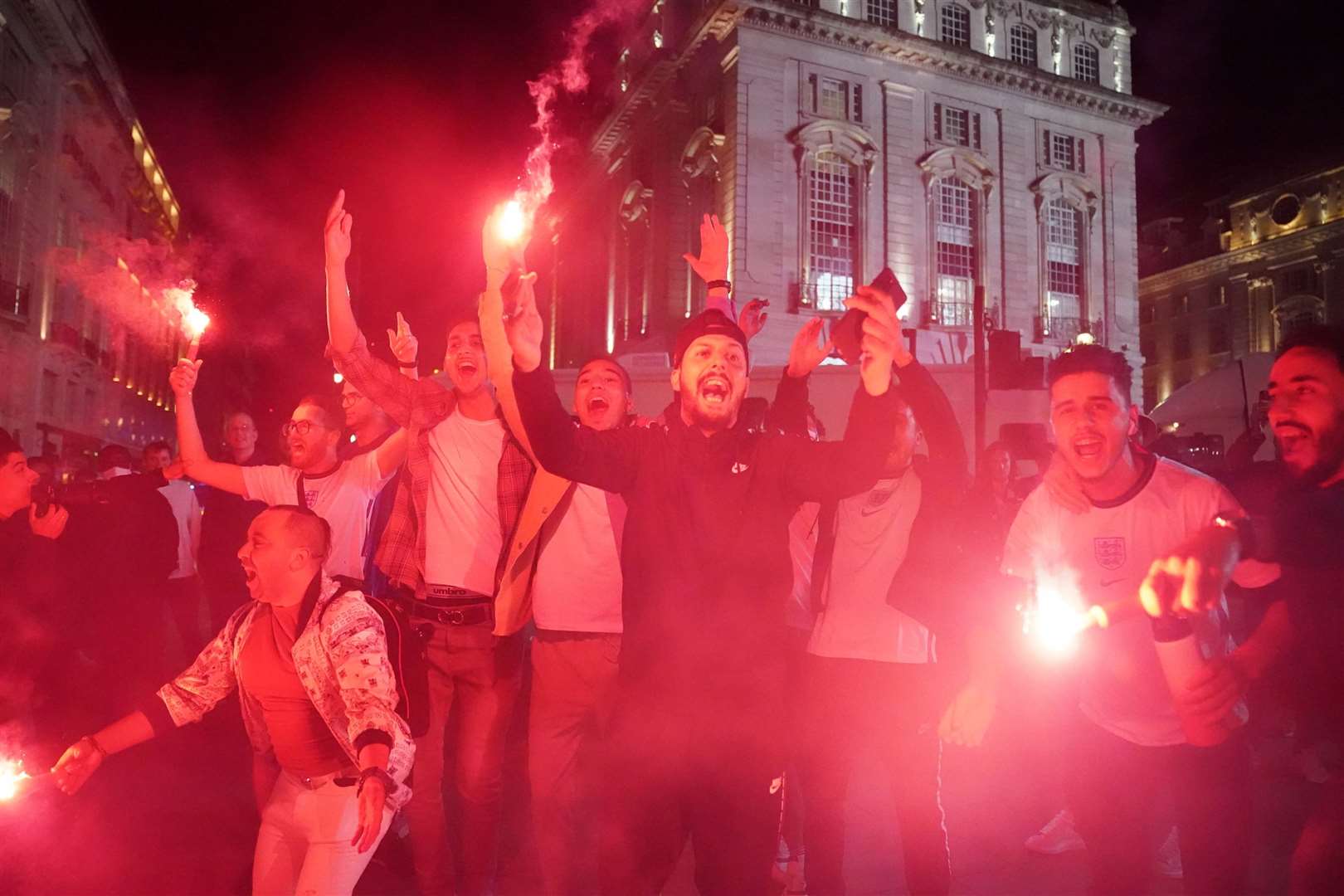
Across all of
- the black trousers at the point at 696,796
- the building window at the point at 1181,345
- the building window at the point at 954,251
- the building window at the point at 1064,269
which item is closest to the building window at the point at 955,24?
the building window at the point at 954,251

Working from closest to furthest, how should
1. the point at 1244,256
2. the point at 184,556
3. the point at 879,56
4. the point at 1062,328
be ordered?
the point at 184,556 < the point at 879,56 < the point at 1062,328 < the point at 1244,256

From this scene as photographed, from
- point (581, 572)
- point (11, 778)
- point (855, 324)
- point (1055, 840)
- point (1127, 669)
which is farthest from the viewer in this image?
point (1055, 840)

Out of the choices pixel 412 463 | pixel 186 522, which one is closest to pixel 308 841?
pixel 412 463

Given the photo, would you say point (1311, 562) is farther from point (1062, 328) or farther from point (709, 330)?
point (1062, 328)

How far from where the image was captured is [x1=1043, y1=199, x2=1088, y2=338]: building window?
33.1 meters

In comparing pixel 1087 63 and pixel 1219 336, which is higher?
pixel 1087 63

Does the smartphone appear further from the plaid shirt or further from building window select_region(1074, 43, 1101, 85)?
building window select_region(1074, 43, 1101, 85)

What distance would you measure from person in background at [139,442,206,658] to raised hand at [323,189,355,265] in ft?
15.1

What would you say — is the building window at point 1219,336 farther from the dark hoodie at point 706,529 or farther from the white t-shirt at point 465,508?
the dark hoodie at point 706,529

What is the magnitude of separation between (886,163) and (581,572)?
2918 cm

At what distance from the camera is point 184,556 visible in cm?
808

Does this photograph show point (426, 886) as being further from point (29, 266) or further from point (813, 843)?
point (29, 266)

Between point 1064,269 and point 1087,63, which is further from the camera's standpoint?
point 1087,63

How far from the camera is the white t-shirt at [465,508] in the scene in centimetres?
387
